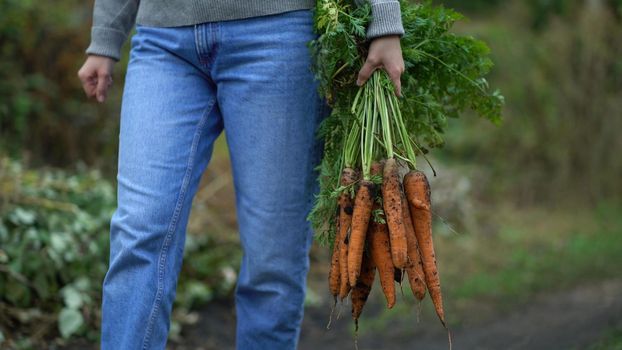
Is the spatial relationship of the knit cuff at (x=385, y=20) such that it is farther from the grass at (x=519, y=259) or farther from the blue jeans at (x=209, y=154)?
the grass at (x=519, y=259)

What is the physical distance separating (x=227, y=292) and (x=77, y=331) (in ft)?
3.93

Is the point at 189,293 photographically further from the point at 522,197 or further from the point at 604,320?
the point at 522,197

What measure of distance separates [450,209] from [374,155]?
4.52m

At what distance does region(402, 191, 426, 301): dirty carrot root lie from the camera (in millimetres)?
2314

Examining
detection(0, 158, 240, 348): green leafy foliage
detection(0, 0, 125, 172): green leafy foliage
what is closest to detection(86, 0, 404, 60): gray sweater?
detection(0, 158, 240, 348): green leafy foliage

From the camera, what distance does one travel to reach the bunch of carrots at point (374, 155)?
7.43ft

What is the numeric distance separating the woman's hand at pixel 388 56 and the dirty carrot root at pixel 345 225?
29 centimetres

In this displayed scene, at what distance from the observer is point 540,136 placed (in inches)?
282

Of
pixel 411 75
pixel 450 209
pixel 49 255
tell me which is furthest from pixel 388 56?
pixel 450 209

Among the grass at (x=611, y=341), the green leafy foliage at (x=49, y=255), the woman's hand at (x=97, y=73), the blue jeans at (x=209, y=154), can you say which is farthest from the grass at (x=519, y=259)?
the woman's hand at (x=97, y=73)

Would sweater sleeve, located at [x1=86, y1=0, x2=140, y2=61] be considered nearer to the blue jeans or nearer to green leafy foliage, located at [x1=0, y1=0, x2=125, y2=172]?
the blue jeans

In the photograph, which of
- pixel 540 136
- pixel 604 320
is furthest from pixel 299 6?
pixel 540 136

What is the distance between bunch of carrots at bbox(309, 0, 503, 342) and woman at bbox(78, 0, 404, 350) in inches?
2.4

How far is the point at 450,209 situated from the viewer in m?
6.77
